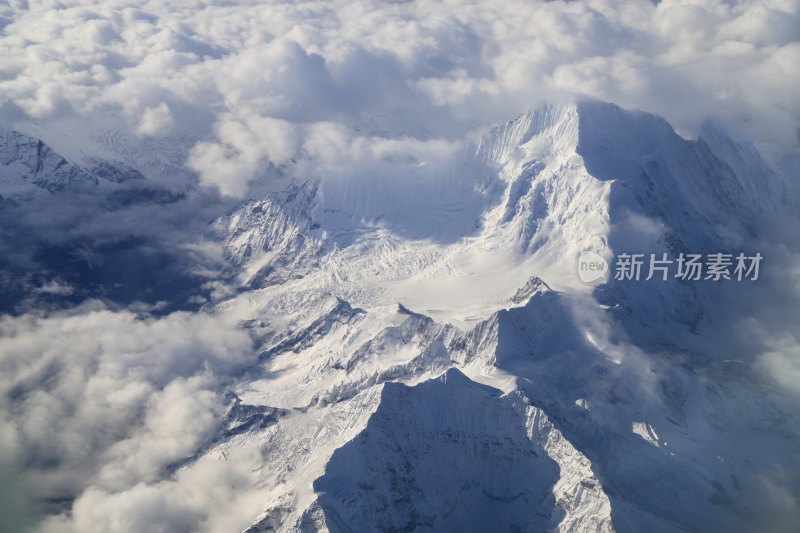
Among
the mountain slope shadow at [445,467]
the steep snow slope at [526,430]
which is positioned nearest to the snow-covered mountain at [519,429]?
the mountain slope shadow at [445,467]

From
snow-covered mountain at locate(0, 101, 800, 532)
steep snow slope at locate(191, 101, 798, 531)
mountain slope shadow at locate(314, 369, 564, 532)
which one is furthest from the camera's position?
mountain slope shadow at locate(314, 369, 564, 532)

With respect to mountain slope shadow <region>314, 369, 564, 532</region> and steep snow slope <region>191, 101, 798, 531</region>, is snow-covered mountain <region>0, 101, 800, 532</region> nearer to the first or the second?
mountain slope shadow <region>314, 369, 564, 532</region>

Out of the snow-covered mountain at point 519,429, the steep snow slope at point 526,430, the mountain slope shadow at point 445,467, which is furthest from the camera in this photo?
the mountain slope shadow at point 445,467

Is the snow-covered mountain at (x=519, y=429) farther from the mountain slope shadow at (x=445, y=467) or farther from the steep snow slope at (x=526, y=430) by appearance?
the steep snow slope at (x=526, y=430)

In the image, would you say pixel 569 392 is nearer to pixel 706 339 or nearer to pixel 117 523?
pixel 706 339

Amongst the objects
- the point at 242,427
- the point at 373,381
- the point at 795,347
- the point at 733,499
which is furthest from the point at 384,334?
the point at 795,347

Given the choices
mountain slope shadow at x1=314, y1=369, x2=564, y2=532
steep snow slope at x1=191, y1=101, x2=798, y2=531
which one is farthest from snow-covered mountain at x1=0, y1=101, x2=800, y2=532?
steep snow slope at x1=191, y1=101, x2=798, y2=531

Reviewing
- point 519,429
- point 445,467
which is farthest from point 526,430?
point 445,467

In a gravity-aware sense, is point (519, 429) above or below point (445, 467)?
above

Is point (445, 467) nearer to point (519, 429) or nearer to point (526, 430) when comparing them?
point (519, 429)

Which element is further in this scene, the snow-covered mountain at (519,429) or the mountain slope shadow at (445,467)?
the mountain slope shadow at (445,467)

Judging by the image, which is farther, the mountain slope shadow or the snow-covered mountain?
the mountain slope shadow
